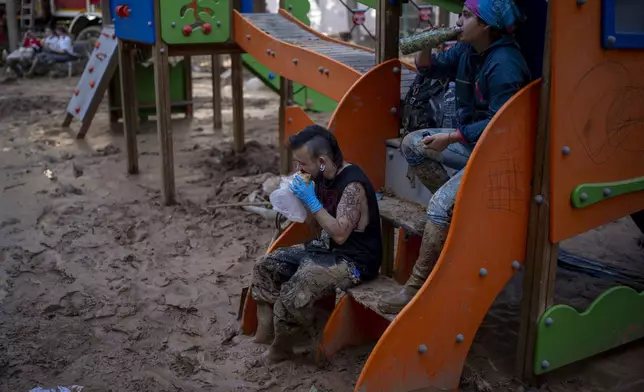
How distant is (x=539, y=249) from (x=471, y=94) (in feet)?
2.51

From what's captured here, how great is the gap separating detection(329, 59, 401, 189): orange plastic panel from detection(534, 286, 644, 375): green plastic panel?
4.06 ft

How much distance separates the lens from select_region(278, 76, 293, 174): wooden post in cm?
687

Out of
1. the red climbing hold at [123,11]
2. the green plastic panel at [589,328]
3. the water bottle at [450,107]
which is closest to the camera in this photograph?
the green plastic panel at [589,328]

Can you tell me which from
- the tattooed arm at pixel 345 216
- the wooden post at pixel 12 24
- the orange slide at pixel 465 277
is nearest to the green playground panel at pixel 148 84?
the tattooed arm at pixel 345 216

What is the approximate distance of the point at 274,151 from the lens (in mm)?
7930

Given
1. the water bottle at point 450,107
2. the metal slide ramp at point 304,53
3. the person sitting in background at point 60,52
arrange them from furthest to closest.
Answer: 1. the person sitting in background at point 60,52
2. the metal slide ramp at point 304,53
3. the water bottle at point 450,107

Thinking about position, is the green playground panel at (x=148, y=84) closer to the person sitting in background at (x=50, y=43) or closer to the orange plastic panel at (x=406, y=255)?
the orange plastic panel at (x=406, y=255)

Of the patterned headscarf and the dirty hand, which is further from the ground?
the patterned headscarf

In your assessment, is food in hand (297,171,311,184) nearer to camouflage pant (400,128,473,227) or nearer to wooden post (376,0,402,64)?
camouflage pant (400,128,473,227)

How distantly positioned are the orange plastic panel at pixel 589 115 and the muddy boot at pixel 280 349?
132 centimetres

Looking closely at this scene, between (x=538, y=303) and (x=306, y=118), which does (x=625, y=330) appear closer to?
(x=538, y=303)

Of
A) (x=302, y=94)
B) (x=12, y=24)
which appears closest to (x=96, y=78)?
(x=302, y=94)

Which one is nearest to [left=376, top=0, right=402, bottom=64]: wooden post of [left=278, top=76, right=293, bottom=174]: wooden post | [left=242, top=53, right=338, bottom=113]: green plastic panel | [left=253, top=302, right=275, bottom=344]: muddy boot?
[left=253, top=302, right=275, bottom=344]: muddy boot

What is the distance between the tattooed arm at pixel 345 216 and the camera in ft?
9.82
